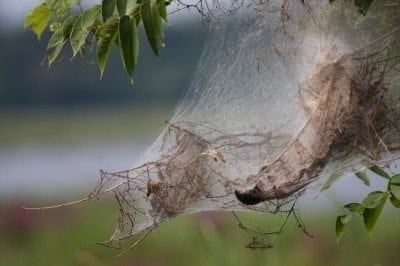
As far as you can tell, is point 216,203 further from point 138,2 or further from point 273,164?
point 138,2

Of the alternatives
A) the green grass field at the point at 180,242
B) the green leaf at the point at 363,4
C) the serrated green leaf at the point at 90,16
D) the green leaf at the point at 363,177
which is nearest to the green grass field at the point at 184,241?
the green grass field at the point at 180,242

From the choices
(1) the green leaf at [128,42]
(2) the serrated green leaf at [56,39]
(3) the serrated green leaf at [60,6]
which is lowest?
(1) the green leaf at [128,42]

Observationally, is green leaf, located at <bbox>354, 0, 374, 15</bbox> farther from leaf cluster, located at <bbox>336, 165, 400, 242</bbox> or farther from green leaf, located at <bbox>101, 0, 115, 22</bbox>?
green leaf, located at <bbox>101, 0, 115, 22</bbox>

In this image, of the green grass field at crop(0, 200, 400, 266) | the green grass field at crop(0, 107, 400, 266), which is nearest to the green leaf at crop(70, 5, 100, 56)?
the green grass field at crop(0, 107, 400, 266)

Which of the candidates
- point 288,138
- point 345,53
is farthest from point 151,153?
point 345,53

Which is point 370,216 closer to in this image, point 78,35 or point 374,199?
point 374,199

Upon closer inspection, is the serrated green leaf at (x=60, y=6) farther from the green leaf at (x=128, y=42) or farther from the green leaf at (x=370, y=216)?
the green leaf at (x=370, y=216)

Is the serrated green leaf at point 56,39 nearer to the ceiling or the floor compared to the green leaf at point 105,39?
nearer to the ceiling

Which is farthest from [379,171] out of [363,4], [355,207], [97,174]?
[97,174]
